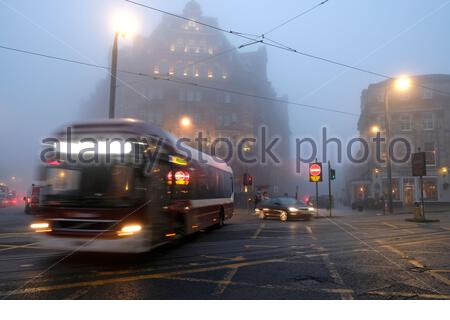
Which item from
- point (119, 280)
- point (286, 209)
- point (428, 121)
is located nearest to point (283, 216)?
point (286, 209)

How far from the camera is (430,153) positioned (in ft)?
156

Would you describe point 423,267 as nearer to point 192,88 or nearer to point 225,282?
point 225,282

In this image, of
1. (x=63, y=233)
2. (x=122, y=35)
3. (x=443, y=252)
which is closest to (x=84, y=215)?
(x=63, y=233)

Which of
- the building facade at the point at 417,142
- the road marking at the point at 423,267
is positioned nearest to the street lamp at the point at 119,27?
the road marking at the point at 423,267

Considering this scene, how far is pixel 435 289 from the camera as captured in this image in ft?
20.6

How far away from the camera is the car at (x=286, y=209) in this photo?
21750 mm

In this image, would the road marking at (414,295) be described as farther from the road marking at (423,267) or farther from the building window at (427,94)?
the building window at (427,94)

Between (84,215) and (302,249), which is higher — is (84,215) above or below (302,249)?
above

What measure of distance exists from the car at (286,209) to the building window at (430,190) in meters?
30.2

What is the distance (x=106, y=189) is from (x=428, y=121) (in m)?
49.5

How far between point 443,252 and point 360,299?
5780 mm
